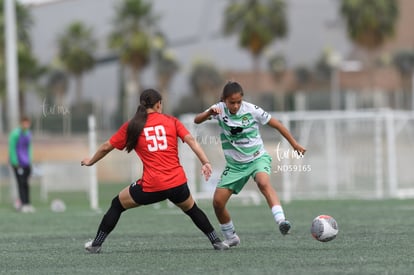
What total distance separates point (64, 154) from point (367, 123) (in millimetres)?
19336

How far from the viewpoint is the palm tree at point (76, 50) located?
247 ft

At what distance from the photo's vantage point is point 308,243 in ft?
38.4

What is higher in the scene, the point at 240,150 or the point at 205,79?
the point at 240,150

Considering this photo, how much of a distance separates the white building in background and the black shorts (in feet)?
216

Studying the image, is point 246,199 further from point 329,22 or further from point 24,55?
point 329,22

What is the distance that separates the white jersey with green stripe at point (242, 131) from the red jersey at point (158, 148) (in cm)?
71

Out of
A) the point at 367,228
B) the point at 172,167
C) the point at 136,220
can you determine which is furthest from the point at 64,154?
the point at 172,167

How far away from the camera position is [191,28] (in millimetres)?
79250

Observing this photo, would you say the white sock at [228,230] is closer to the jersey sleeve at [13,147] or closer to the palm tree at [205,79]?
the jersey sleeve at [13,147]

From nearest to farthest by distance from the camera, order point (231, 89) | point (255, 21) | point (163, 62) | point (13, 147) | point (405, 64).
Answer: point (231, 89), point (13, 147), point (255, 21), point (405, 64), point (163, 62)

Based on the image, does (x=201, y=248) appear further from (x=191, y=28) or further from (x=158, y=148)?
(x=191, y=28)

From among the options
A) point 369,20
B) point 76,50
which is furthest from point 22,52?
point 369,20

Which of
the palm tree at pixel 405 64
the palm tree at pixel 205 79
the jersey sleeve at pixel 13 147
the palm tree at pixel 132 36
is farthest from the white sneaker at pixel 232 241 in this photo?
the palm tree at pixel 205 79

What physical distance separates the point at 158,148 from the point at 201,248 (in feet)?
4.47
